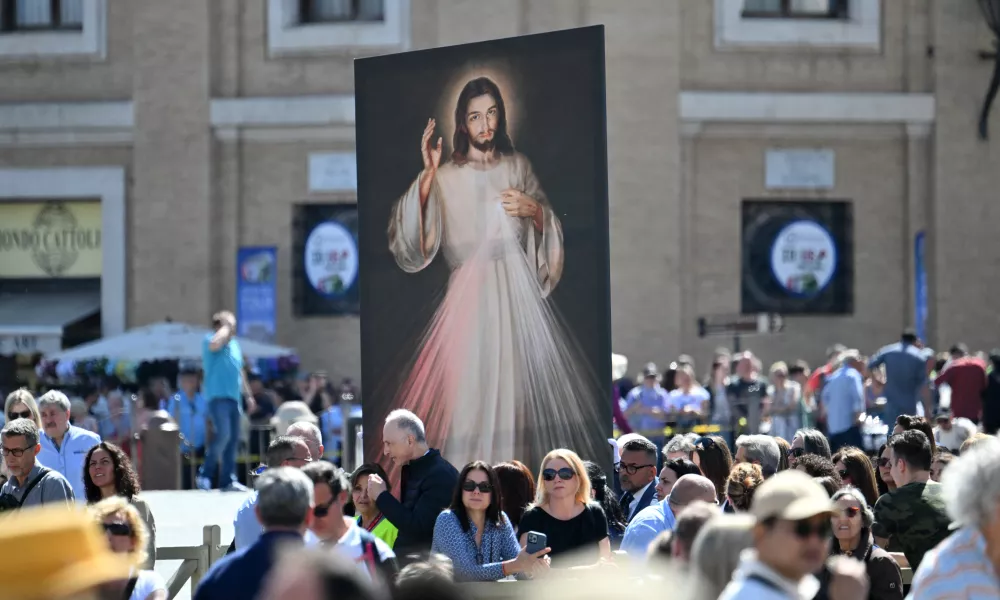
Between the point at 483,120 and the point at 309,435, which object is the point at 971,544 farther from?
the point at 483,120

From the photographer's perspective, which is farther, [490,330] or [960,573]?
[490,330]

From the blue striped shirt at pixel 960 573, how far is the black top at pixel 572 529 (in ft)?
10.1

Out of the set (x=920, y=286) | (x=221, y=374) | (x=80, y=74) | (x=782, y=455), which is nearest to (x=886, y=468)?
(x=782, y=455)

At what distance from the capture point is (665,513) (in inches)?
345

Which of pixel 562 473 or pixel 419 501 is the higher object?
pixel 562 473

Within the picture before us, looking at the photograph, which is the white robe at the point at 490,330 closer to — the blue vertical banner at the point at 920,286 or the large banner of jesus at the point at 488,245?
the large banner of jesus at the point at 488,245

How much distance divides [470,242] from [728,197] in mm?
15303

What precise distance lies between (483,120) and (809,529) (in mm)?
6606

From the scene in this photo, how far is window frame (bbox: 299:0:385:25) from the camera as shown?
26578 mm

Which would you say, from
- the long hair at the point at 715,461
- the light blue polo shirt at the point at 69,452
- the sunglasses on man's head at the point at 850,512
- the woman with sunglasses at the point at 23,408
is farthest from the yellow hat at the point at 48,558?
the woman with sunglasses at the point at 23,408

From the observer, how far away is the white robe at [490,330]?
10.9 meters

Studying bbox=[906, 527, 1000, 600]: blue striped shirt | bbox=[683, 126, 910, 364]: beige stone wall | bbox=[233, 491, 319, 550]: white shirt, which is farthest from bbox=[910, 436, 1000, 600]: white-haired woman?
bbox=[683, 126, 910, 364]: beige stone wall

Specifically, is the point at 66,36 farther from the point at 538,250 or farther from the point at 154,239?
the point at 538,250

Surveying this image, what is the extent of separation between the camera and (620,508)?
10.0 m
